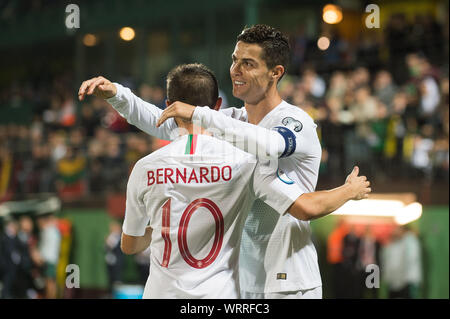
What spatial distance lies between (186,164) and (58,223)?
1395 cm

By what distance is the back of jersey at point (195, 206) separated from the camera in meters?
3.56

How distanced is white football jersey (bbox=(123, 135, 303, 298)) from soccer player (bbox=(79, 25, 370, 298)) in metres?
0.13

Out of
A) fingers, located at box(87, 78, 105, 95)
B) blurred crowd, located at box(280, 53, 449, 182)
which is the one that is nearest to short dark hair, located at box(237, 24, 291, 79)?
fingers, located at box(87, 78, 105, 95)

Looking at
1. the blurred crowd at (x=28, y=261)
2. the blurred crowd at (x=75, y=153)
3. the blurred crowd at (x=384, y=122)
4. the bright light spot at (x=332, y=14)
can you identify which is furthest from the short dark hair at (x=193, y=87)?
the bright light spot at (x=332, y=14)

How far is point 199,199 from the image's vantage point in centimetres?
358

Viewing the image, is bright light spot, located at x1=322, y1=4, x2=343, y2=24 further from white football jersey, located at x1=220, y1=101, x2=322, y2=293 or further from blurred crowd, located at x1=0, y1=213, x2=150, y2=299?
white football jersey, located at x1=220, y1=101, x2=322, y2=293

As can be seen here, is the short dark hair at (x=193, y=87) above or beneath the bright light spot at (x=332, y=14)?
beneath

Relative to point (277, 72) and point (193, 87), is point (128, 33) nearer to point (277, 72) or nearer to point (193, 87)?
point (277, 72)

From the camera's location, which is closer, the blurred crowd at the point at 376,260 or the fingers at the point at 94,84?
the fingers at the point at 94,84

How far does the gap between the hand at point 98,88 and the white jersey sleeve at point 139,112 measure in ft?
0.29

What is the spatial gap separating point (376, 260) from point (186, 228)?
30.2 ft

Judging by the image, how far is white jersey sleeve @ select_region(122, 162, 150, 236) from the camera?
11.9 feet

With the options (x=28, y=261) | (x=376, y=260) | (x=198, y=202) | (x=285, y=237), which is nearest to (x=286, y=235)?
(x=285, y=237)

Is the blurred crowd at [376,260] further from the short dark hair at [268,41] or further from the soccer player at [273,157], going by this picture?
the short dark hair at [268,41]
